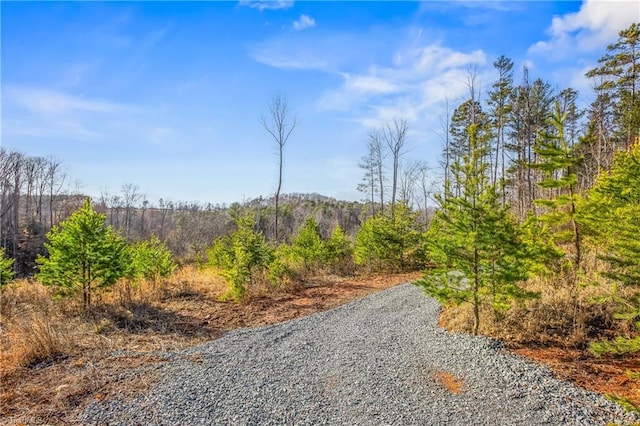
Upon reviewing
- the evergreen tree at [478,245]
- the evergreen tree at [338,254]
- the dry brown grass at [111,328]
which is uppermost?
the evergreen tree at [478,245]

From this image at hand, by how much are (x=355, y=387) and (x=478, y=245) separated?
3325mm

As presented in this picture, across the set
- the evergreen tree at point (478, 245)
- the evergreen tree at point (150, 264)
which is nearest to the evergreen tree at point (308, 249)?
the evergreen tree at point (150, 264)

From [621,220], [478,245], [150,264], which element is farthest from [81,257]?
[621,220]

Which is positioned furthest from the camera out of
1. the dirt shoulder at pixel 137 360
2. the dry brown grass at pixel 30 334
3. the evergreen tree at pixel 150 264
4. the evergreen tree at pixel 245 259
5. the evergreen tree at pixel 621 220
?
the evergreen tree at pixel 150 264

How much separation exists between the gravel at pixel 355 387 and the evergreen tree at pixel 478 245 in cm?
86

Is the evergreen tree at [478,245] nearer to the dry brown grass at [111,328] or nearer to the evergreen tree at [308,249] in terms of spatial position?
the dry brown grass at [111,328]

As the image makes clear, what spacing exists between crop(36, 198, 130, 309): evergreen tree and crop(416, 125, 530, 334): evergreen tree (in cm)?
745

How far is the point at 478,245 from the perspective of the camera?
6.20 meters

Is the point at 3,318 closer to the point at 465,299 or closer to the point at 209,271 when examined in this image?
the point at 209,271

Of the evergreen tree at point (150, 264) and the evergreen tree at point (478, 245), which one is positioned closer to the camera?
the evergreen tree at point (478, 245)

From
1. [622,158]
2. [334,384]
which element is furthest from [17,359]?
[622,158]

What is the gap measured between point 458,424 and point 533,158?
25108 mm

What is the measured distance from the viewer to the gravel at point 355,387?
13.1ft

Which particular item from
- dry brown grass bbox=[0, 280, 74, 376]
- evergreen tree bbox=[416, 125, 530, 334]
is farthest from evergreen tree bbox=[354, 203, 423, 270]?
dry brown grass bbox=[0, 280, 74, 376]
